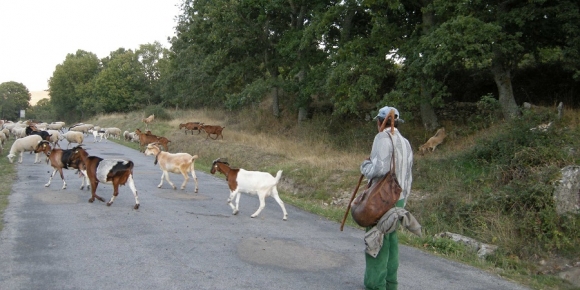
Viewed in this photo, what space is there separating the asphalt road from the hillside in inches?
55.3

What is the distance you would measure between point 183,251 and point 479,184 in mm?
8706

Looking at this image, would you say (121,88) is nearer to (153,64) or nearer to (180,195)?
(153,64)

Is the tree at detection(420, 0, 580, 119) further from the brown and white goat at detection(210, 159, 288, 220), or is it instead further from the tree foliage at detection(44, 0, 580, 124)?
the brown and white goat at detection(210, 159, 288, 220)

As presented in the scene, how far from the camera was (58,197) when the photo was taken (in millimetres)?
11719

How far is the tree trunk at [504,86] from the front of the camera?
18234 millimetres

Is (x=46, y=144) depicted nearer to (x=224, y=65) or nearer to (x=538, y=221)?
(x=538, y=221)

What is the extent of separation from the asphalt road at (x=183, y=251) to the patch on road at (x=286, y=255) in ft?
0.05

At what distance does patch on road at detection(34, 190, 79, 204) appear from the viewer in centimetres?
1120

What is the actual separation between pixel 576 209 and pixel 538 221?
0.93 metres

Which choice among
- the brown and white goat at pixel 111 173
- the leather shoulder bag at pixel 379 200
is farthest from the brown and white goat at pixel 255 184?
the leather shoulder bag at pixel 379 200

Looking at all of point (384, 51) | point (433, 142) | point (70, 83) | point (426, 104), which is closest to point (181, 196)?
point (433, 142)

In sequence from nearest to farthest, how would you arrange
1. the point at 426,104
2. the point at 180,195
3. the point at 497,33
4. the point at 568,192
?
the point at 568,192
the point at 180,195
the point at 497,33
the point at 426,104

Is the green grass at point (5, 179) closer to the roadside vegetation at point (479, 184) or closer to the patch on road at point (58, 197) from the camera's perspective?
the patch on road at point (58, 197)

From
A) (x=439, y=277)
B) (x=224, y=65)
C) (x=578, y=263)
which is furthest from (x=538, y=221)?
(x=224, y=65)
